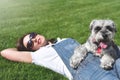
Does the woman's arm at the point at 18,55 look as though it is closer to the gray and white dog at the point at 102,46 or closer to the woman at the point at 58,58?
the woman at the point at 58,58

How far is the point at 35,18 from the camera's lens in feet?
60.6

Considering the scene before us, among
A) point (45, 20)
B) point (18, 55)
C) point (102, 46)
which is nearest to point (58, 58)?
point (18, 55)

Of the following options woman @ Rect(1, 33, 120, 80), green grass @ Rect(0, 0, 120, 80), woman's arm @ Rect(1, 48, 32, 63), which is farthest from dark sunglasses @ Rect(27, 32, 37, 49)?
green grass @ Rect(0, 0, 120, 80)

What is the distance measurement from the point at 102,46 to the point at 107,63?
1.35 ft

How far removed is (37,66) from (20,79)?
802mm

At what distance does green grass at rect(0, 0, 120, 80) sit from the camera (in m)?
10.7

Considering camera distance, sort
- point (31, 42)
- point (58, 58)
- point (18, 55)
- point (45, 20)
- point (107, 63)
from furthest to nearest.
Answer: point (45, 20) < point (18, 55) < point (31, 42) < point (58, 58) < point (107, 63)

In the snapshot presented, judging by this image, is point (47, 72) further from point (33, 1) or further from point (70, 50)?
point (33, 1)

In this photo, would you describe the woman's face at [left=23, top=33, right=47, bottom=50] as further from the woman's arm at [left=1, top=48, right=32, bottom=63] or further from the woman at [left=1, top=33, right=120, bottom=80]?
the woman's arm at [left=1, top=48, right=32, bottom=63]

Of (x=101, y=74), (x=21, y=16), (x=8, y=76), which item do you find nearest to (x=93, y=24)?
(x=101, y=74)

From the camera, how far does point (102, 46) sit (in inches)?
346

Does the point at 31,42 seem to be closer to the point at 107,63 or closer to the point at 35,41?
the point at 35,41

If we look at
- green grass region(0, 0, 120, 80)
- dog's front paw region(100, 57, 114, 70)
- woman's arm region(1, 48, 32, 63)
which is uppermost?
dog's front paw region(100, 57, 114, 70)

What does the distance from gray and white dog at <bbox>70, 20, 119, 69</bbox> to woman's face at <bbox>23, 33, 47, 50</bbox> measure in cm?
174
